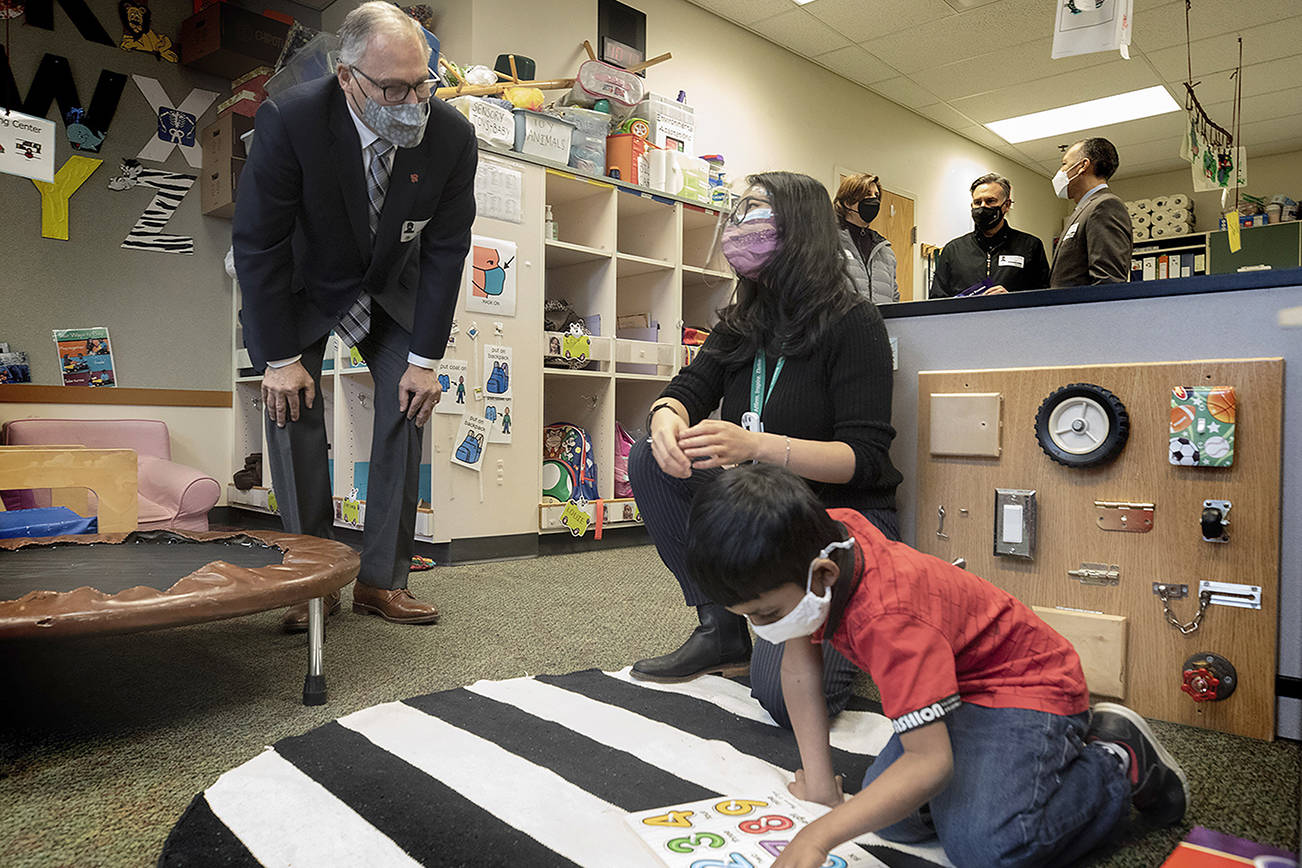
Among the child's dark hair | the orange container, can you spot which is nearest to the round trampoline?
the child's dark hair

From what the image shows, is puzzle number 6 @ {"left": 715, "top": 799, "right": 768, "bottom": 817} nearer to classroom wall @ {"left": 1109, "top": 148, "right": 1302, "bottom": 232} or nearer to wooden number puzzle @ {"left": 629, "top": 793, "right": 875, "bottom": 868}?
wooden number puzzle @ {"left": 629, "top": 793, "right": 875, "bottom": 868}

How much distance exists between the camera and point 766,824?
927 millimetres

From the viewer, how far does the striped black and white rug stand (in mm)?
905

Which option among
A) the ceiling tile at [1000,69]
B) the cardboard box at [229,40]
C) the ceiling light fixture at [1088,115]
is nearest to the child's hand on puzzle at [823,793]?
the cardboard box at [229,40]

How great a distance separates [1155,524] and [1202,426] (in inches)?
7.0

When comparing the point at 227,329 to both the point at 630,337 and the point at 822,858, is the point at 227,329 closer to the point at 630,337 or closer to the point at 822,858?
the point at 630,337

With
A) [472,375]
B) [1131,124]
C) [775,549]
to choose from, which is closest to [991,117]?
[1131,124]

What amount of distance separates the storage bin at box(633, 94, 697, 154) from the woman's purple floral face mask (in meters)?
2.41

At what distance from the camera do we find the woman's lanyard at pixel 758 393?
1.46m

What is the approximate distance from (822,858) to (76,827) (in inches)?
34.0

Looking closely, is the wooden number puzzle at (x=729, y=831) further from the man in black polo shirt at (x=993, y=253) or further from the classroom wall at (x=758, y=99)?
the classroom wall at (x=758, y=99)

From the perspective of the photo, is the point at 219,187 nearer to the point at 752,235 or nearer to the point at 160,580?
the point at 160,580

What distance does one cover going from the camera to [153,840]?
0.95 metres

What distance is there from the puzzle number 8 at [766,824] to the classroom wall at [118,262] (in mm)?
3629
